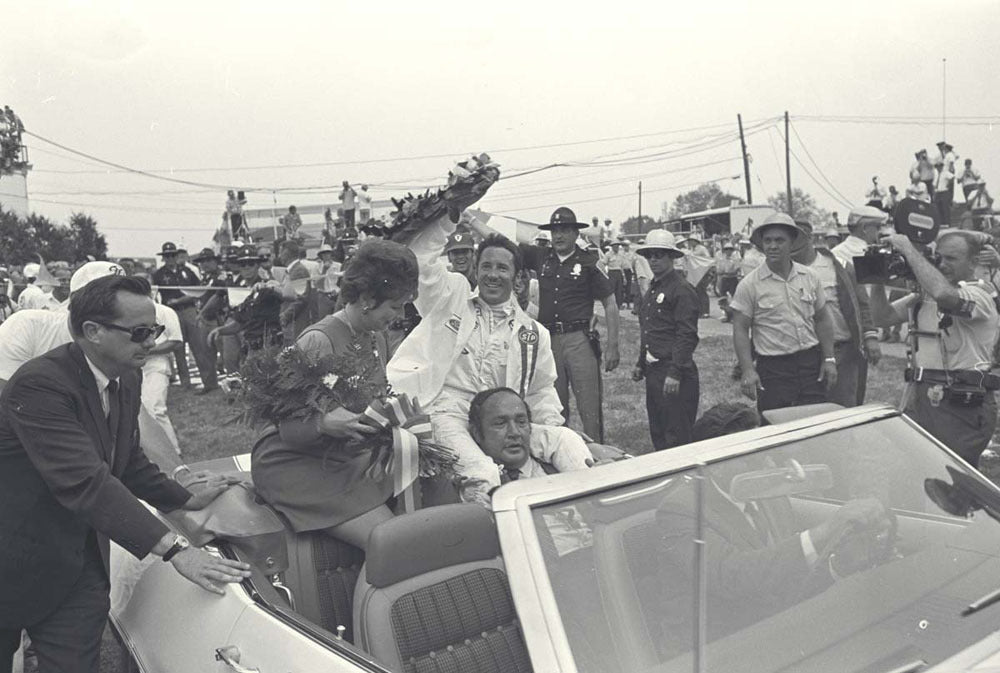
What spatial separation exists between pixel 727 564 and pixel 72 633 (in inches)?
76.6

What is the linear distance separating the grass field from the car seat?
3951 millimetres

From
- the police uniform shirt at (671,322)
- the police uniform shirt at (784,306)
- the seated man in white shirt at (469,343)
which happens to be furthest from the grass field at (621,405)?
the seated man in white shirt at (469,343)

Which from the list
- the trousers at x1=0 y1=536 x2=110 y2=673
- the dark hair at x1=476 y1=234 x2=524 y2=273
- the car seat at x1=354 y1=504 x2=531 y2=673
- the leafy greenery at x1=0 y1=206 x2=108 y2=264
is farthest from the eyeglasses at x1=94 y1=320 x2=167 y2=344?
the leafy greenery at x1=0 y1=206 x2=108 y2=264

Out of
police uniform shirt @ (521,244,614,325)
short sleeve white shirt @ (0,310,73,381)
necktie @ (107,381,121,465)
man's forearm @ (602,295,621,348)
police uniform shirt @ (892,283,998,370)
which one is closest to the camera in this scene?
necktie @ (107,381,121,465)

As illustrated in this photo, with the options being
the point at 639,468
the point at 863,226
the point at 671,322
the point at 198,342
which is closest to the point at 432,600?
the point at 639,468

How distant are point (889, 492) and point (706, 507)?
57 centimetres

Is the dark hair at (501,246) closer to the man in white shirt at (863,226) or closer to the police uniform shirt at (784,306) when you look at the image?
the police uniform shirt at (784,306)

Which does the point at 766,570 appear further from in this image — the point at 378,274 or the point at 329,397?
the point at 378,274

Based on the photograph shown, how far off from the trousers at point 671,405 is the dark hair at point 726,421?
2.72m

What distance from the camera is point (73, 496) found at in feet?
7.88

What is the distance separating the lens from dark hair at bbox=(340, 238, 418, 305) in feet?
10.6

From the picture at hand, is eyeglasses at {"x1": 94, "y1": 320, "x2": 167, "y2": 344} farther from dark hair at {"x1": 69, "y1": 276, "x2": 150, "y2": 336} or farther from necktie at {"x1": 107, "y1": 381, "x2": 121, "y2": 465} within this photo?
necktie at {"x1": 107, "y1": 381, "x2": 121, "y2": 465}

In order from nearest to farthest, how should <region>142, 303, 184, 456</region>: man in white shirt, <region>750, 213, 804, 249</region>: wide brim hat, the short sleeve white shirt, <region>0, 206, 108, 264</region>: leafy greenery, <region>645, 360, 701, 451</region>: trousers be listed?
the short sleeve white shirt → <region>750, 213, 804, 249</region>: wide brim hat → <region>142, 303, 184, 456</region>: man in white shirt → <region>645, 360, 701, 451</region>: trousers → <region>0, 206, 108, 264</region>: leafy greenery

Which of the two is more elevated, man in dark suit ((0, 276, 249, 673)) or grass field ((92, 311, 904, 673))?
man in dark suit ((0, 276, 249, 673))
